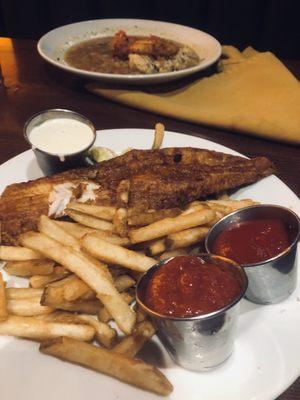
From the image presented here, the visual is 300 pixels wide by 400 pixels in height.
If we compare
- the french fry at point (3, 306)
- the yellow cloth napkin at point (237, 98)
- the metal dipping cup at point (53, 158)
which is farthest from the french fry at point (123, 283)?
the yellow cloth napkin at point (237, 98)

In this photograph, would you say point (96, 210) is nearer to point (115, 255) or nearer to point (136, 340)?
point (115, 255)

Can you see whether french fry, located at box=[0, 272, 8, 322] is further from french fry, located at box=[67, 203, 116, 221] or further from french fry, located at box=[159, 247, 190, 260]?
french fry, located at box=[159, 247, 190, 260]

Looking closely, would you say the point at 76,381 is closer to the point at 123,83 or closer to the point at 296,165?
the point at 296,165

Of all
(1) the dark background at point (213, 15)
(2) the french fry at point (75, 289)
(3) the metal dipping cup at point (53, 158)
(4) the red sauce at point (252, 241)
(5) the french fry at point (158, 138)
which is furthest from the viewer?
(1) the dark background at point (213, 15)

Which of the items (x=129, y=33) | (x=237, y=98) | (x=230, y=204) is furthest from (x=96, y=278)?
(x=129, y=33)

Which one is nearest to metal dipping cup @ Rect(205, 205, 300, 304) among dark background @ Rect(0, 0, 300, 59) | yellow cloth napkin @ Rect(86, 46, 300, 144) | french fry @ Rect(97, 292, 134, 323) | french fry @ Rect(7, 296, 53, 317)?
french fry @ Rect(97, 292, 134, 323)

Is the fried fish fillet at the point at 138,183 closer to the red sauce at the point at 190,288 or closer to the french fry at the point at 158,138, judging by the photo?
the french fry at the point at 158,138
